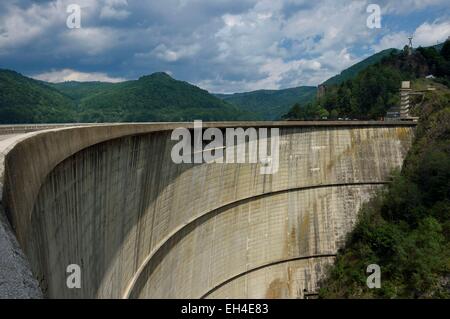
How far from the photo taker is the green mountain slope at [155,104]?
9762cm

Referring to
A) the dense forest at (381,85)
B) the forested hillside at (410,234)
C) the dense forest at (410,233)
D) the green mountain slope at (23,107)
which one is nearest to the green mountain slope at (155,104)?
the green mountain slope at (23,107)

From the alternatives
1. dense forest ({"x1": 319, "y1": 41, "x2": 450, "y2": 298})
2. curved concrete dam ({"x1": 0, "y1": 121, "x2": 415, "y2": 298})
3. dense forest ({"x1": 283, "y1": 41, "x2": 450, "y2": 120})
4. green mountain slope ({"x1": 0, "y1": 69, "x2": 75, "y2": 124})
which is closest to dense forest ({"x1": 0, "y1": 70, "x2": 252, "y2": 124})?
green mountain slope ({"x1": 0, "y1": 69, "x2": 75, "y2": 124})

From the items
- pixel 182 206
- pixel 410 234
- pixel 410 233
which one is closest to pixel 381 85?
pixel 410 233

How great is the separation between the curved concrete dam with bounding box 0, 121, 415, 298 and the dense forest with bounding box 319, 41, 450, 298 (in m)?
0.81

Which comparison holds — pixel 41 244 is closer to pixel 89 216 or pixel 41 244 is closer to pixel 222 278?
pixel 89 216

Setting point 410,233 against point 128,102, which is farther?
point 128,102

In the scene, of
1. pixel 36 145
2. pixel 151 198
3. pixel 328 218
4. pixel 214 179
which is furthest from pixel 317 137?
pixel 36 145

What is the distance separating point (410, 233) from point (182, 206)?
13871 millimetres

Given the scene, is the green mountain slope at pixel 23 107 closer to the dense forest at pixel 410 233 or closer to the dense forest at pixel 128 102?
the dense forest at pixel 128 102

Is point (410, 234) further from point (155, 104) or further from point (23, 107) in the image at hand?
point (155, 104)

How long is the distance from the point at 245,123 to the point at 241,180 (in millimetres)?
2610

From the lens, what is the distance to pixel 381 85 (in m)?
43.4

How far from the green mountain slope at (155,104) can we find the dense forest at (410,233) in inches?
2779
